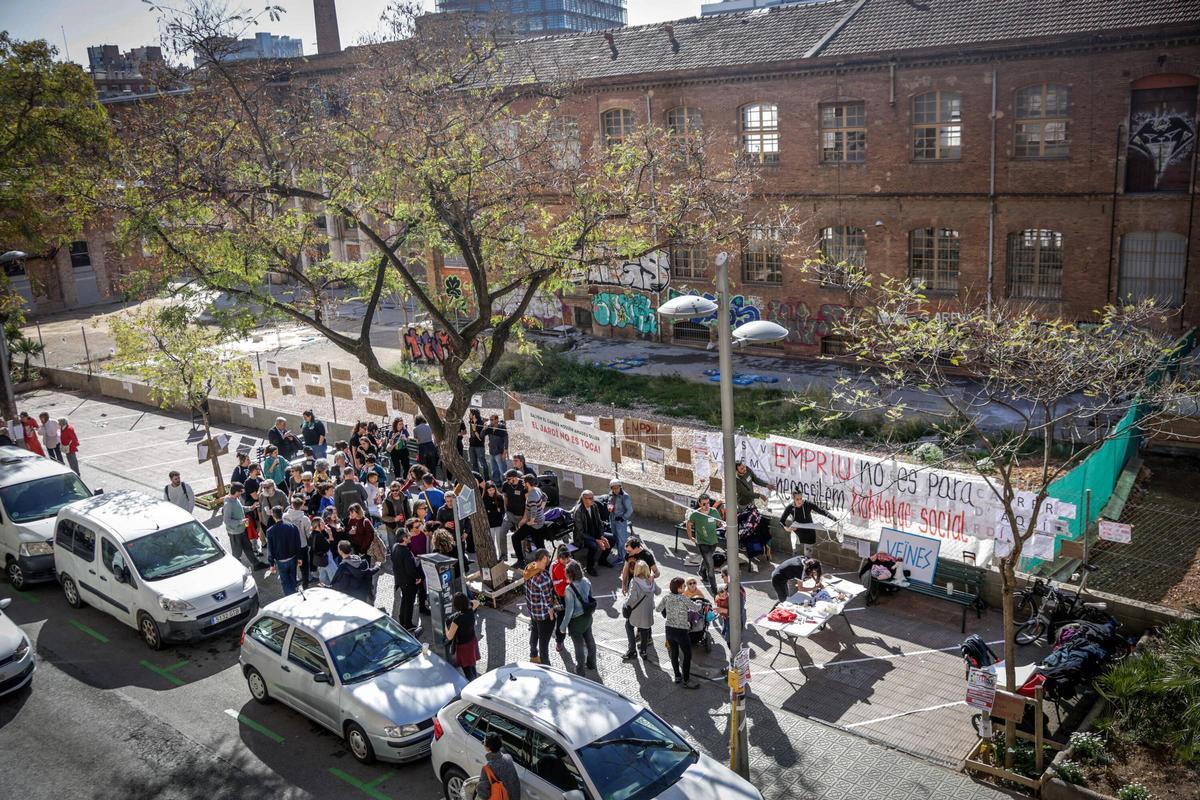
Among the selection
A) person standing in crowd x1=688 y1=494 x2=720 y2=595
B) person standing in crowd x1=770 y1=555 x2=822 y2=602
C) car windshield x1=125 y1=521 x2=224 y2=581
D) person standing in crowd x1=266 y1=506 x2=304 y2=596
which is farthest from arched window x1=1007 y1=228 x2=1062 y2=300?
car windshield x1=125 y1=521 x2=224 y2=581

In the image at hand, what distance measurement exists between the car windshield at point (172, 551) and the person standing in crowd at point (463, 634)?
5.09m

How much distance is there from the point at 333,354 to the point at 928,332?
31.7 meters

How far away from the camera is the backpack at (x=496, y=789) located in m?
9.82

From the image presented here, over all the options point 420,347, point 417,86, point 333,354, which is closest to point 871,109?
point 420,347

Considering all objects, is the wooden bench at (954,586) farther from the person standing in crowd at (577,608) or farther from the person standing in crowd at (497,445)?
the person standing in crowd at (497,445)

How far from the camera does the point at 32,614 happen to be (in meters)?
17.2

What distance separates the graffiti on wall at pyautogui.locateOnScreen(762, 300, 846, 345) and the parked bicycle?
20.5 metres

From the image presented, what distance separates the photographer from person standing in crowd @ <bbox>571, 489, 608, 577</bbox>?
17.4 m

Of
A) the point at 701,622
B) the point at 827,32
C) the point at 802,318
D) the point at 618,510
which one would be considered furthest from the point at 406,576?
the point at 827,32

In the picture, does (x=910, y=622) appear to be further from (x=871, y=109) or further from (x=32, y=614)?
(x=871, y=109)

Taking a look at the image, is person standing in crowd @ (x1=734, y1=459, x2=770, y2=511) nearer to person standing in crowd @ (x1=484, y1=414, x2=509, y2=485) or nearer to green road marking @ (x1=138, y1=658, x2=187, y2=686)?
person standing in crowd @ (x1=484, y1=414, x2=509, y2=485)

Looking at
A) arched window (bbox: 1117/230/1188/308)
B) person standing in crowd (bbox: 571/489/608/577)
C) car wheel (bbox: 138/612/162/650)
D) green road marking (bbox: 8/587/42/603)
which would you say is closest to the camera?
car wheel (bbox: 138/612/162/650)

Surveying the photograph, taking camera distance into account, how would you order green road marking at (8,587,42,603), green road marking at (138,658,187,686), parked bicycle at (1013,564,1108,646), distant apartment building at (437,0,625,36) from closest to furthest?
parked bicycle at (1013,564,1108,646), green road marking at (138,658,187,686), green road marking at (8,587,42,603), distant apartment building at (437,0,625,36)

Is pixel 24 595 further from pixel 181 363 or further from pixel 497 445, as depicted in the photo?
pixel 497 445
